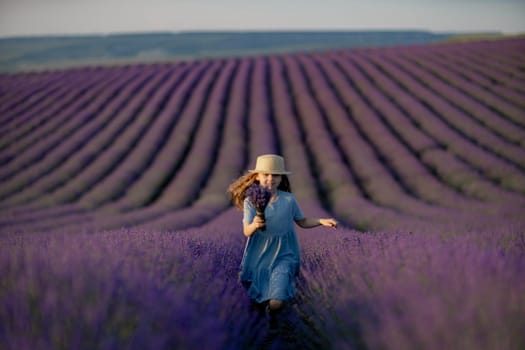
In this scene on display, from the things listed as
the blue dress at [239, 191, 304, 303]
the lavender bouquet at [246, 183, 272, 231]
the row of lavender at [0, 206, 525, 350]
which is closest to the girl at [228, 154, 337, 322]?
the blue dress at [239, 191, 304, 303]

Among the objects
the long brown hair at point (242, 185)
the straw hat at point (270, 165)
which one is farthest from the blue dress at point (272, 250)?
the straw hat at point (270, 165)

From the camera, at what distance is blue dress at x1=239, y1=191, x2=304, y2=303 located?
3.27 metres

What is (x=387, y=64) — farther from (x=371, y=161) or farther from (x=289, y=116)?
(x=371, y=161)

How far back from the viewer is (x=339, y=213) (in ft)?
29.2

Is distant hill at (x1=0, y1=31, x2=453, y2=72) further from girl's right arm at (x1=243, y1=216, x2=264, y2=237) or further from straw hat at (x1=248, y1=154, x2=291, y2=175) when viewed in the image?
girl's right arm at (x1=243, y1=216, x2=264, y2=237)

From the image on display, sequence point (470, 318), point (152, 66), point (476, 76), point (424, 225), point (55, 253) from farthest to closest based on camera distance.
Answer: point (152, 66) < point (476, 76) < point (424, 225) < point (55, 253) < point (470, 318)

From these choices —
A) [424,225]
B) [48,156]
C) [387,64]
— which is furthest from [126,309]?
[387,64]

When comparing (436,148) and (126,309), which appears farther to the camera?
(436,148)

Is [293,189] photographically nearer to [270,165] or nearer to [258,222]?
[270,165]

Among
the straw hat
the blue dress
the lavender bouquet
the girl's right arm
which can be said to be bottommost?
the blue dress

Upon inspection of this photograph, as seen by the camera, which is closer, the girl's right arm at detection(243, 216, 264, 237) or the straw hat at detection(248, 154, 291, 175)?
the girl's right arm at detection(243, 216, 264, 237)

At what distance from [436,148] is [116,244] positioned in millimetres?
10486

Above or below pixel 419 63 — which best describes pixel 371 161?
below

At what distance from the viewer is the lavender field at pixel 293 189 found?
1.73 meters
